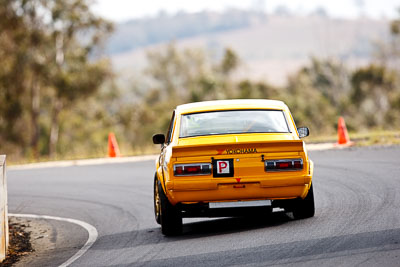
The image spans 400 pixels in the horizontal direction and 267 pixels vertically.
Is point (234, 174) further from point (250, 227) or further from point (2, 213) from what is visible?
point (2, 213)

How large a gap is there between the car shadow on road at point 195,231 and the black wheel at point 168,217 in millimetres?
87

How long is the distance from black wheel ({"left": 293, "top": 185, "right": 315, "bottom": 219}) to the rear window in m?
0.87

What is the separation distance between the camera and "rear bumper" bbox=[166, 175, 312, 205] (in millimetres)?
7977

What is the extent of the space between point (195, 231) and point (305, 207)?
146cm

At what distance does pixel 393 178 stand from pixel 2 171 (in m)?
6.78

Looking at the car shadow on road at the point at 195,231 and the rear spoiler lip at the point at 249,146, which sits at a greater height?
the rear spoiler lip at the point at 249,146

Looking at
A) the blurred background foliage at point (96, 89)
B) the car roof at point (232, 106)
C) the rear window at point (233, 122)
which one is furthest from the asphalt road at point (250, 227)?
the blurred background foliage at point (96, 89)

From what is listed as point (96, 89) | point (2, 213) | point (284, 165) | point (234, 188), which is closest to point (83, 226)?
point (2, 213)

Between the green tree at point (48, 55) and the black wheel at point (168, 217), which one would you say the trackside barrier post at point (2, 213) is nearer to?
the black wheel at point (168, 217)

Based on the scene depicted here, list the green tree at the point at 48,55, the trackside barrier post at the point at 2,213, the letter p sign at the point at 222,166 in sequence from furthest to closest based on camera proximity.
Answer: the green tree at the point at 48,55 < the trackside barrier post at the point at 2,213 < the letter p sign at the point at 222,166

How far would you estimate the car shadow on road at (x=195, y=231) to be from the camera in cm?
849

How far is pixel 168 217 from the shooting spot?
8.50m

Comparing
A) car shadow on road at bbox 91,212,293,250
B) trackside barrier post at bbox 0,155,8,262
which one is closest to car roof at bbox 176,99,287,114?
car shadow on road at bbox 91,212,293,250

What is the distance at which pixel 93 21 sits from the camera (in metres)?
41.8
